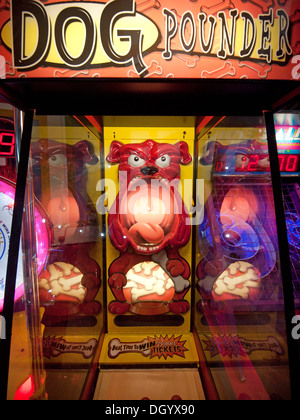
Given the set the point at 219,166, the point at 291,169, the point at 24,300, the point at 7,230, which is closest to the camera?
the point at 24,300

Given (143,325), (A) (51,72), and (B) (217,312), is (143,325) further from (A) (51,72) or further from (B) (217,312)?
(A) (51,72)

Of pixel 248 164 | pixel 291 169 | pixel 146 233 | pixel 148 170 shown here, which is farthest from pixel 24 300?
pixel 291 169

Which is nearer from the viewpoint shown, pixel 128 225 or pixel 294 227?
pixel 128 225

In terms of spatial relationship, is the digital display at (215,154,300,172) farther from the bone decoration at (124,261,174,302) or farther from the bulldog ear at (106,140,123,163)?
the bone decoration at (124,261,174,302)

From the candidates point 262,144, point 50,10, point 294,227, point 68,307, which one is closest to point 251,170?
point 262,144

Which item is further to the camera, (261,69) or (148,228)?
(148,228)

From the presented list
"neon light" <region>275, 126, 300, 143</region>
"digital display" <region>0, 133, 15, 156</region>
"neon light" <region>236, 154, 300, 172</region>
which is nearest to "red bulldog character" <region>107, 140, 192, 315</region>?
"neon light" <region>236, 154, 300, 172</region>

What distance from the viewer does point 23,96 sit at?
1.19 metres

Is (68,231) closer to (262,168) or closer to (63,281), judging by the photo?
(63,281)

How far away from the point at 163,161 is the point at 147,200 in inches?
13.8

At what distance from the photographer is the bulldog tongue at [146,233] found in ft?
6.31

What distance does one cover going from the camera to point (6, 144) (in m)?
1.82

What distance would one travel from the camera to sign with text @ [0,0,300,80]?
39.6 inches

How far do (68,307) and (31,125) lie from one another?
1.38 m
